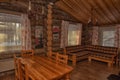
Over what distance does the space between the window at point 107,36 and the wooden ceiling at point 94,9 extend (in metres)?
0.50

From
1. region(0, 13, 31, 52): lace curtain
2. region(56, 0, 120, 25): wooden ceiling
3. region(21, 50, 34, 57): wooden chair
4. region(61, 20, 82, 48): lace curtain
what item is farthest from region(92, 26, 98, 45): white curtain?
region(21, 50, 34, 57): wooden chair

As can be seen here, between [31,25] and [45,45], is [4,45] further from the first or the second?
[45,45]

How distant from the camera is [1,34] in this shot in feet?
11.7

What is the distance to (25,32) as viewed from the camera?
12.8ft

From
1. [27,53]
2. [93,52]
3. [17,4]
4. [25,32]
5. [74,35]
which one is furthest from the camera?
[74,35]

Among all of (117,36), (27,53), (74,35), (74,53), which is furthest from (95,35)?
(27,53)

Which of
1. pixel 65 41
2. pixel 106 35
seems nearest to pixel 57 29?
pixel 65 41

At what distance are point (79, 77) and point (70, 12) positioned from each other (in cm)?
334

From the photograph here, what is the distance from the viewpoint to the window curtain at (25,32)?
3.84m

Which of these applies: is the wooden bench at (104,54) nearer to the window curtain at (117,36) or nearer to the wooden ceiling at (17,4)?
the window curtain at (117,36)

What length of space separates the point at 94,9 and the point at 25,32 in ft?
11.8

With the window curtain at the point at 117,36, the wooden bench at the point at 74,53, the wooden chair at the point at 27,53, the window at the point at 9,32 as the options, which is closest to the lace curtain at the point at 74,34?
the wooden bench at the point at 74,53

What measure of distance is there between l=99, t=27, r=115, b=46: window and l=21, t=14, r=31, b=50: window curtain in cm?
477

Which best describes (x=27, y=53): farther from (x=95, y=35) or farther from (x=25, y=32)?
(x=95, y=35)
